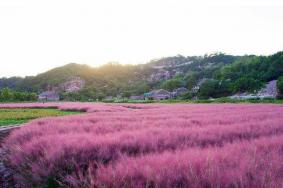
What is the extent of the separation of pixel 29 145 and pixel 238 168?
475 centimetres

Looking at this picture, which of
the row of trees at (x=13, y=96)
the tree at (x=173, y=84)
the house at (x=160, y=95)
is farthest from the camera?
the tree at (x=173, y=84)

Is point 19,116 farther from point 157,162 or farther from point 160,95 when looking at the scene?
point 160,95

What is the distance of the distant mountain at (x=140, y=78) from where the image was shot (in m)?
97.2

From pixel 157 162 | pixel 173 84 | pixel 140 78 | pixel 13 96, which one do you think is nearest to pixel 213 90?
pixel 173 84

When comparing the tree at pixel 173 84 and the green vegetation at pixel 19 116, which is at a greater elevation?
the tree at pixel 173 84

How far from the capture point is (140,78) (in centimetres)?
19938

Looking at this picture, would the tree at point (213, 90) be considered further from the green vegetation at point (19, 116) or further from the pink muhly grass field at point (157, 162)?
the pink muhly grass field at point (157, 162)

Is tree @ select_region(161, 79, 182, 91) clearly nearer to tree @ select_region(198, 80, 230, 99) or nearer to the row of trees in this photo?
tree @ select_region(198, 80, 230, 99)

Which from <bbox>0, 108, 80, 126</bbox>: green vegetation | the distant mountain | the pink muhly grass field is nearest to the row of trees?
the distant mountain

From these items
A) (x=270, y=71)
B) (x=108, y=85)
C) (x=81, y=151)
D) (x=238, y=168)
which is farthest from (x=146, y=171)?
(x=108, y=85)

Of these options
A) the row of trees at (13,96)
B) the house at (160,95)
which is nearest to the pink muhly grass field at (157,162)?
the row of trees at (13,96)

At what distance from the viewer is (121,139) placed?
20.8 feet

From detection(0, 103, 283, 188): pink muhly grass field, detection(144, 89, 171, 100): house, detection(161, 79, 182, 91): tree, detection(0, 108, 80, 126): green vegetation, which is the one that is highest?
detection(161, 79, 182, 91): tree

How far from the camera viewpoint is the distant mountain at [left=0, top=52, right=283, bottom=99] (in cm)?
9719
